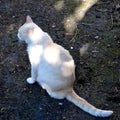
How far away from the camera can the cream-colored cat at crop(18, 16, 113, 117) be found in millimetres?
3053

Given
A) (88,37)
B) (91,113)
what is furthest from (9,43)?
(91,113)

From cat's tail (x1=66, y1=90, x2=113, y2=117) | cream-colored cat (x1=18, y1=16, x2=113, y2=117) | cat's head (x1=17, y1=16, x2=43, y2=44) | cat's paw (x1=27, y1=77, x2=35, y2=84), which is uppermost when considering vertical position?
cat's head (x1=17, y1=16, x2=43, y2=44)

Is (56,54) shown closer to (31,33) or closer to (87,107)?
(31,33)

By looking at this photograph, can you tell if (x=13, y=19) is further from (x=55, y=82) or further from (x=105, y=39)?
(x=55, y=82)

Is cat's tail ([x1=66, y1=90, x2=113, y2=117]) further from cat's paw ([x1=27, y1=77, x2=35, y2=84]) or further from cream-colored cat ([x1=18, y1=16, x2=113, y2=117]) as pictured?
cat's paw ([x1=27, y1=77, x2=35, y2=84])

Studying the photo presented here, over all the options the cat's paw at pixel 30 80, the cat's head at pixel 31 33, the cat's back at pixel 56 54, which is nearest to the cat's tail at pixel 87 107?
the cat's back at pixel 56 54

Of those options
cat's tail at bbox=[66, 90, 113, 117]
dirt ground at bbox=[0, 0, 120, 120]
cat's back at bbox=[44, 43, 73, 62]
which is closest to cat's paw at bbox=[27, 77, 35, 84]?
dirt ground at bbox=[0, 0, 120, 120]

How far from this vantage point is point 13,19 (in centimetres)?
423

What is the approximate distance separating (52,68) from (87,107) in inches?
17.1

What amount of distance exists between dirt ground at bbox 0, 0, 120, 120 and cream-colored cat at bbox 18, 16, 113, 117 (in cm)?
9

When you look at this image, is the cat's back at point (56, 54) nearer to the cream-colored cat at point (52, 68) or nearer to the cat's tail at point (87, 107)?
the cream-colored cat at point (52, 68)

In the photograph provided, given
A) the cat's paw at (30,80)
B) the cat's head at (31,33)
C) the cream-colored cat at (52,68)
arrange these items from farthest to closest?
the cat's paw at (30,80), the cat's head at (31,33), the cream-colored cat at (52,68)

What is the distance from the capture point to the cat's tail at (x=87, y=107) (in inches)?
116

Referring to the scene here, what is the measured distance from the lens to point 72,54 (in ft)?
12.1
